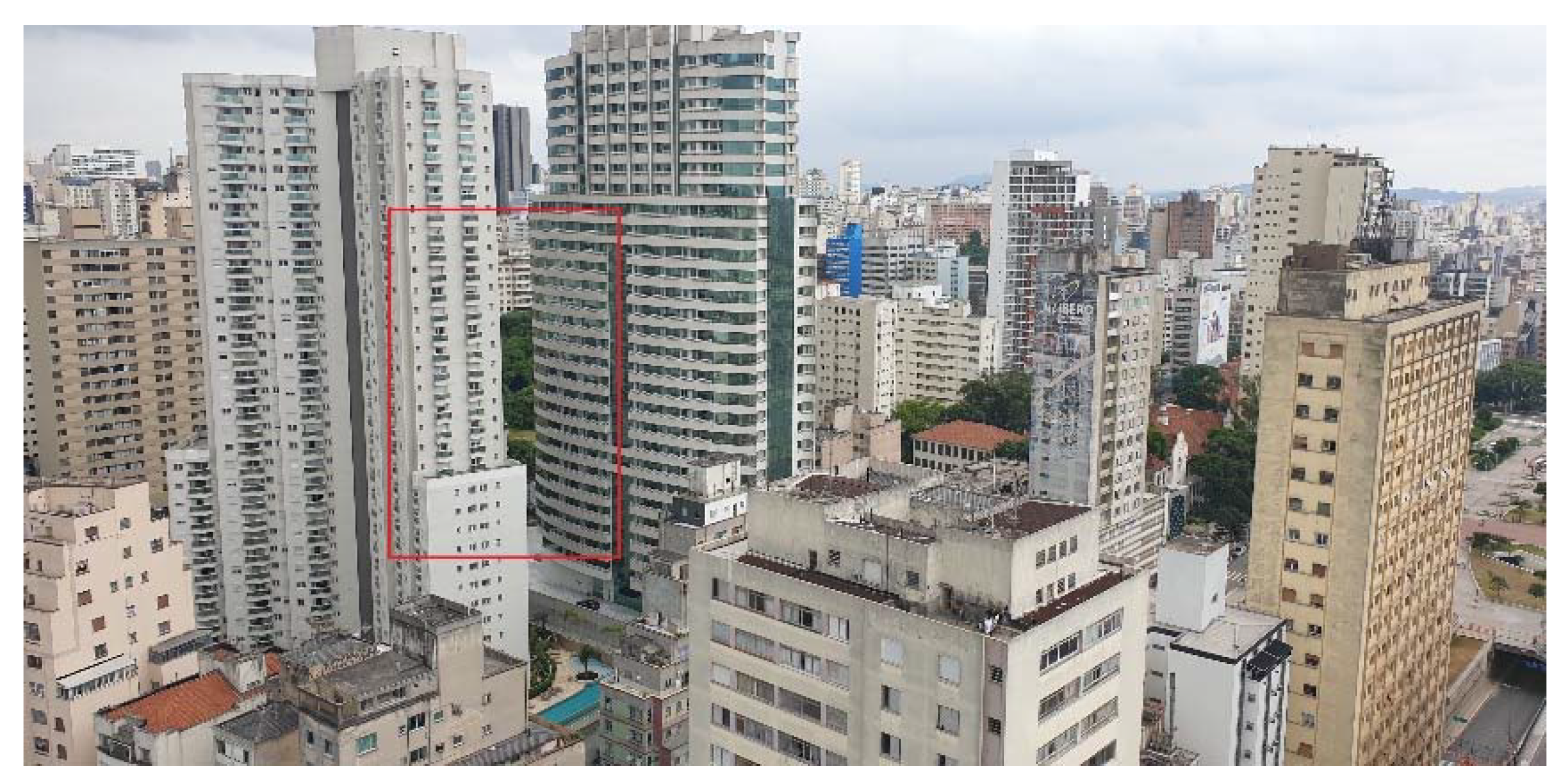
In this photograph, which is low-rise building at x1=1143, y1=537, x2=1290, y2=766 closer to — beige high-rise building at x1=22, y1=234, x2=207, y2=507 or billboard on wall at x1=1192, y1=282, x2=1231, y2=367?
beige high-rise building at x1=22, y1=234, x2=207, y2=507

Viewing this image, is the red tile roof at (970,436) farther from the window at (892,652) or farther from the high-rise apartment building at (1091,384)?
the window at (892,652)

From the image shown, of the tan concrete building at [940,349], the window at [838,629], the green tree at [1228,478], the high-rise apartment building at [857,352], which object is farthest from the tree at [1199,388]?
the window at [838,629]

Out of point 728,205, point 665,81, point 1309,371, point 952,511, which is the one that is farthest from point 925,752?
point 665,81

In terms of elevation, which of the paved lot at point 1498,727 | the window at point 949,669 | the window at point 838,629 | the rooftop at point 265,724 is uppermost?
the window at point 838,629

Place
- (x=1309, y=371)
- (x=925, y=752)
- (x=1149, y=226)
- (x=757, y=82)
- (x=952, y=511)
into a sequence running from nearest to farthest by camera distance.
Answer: (x=925, y=752) < (x=952, y=511) < (x=1309, y=371) < (x=757, y=82) < (x=1149, y=226)

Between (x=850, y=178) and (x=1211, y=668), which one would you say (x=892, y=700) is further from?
(x=850, y=178)

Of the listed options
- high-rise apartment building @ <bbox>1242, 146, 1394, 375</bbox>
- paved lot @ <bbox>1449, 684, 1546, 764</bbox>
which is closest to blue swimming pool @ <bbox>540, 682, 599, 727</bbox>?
paved lot @ <bbox>1449, 684, 1546, 764</bbox>

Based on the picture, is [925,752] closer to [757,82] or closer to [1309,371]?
[1309,371]
